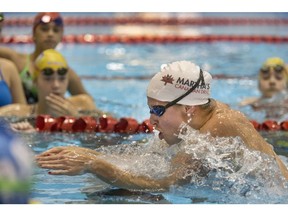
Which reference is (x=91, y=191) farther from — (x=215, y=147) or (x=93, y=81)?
(x=93, y=81)

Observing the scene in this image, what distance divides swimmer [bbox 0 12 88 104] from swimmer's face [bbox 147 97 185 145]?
240cm

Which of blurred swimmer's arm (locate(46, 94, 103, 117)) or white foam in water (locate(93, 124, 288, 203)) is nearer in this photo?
white foam in water (locate(93, 124, 288, 203))

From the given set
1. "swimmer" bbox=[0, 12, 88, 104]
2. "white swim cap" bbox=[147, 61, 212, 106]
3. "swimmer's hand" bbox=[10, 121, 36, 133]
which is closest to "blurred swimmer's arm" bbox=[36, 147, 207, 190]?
"white swim cap" bbox=[147, 61, 212, 106]

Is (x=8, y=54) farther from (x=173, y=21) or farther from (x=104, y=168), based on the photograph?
(x=173, y=21)

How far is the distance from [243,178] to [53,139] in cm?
157

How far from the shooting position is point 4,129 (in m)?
1.66

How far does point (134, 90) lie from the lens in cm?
675

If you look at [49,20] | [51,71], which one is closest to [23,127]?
[51,71]

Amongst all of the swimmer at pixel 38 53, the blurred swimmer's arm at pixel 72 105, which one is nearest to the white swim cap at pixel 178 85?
the blurred swimmer's arm at pixel 72 105

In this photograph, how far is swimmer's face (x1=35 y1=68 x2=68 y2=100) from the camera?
4738mm

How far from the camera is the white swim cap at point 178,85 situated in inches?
117

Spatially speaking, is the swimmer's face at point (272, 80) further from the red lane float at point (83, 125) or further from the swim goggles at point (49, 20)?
the red lane float at point (83, 125)

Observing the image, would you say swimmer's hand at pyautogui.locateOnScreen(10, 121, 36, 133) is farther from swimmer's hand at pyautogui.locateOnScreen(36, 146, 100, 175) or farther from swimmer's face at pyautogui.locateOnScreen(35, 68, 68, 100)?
swimmer's hand at pyautogui.locateOnScreen(36, 146, 100, 175)

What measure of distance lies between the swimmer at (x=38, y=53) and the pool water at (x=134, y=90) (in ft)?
1.36
